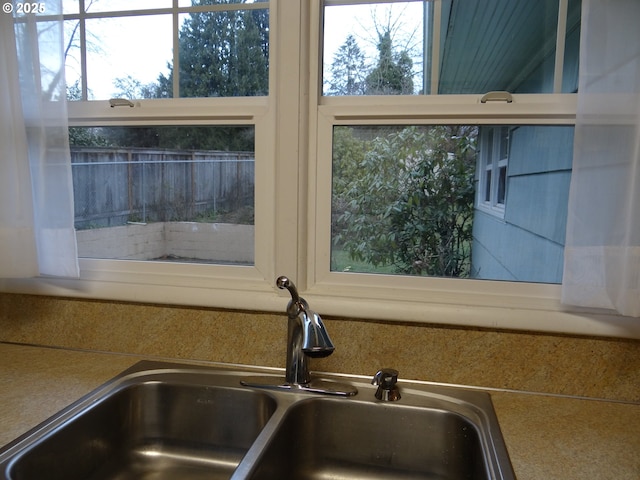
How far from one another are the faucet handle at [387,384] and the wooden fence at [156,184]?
1.83ft

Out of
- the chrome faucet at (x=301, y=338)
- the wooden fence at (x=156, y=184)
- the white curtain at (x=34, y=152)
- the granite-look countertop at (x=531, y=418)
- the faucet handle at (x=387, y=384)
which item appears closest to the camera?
the granite-look countertop at (x=531, y=418)

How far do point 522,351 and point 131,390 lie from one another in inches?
36.2

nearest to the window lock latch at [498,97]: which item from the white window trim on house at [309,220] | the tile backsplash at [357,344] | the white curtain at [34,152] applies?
the white window trim on house at [309,220]

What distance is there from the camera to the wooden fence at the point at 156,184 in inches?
50.5

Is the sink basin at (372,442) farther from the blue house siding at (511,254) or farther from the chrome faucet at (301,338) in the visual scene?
the blue house siding at (511,254)

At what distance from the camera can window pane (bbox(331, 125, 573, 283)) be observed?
1127 mm

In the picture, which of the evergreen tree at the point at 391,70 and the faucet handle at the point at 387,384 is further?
the evergreen tree at the point at 391,70

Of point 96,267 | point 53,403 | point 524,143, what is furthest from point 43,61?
point 524,143

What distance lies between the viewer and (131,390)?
1.12 meters

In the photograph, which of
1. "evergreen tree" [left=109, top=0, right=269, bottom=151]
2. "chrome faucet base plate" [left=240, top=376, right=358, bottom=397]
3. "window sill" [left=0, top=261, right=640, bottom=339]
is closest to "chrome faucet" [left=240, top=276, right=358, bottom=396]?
"chrome faucet base plate" [left=240, top=376, right=358, bottom=397]

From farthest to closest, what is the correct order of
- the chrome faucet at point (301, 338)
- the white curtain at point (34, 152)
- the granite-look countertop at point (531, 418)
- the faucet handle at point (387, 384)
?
1. the white curtain at point (34, 152)
2. the faucet handle at point (387, 384)
3. the chrome faucet at point (301, 338)
4. the granite-look countertop at point (531, 418)

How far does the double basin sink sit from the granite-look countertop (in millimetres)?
42

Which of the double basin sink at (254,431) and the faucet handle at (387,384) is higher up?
the faucet handle at (387,384)

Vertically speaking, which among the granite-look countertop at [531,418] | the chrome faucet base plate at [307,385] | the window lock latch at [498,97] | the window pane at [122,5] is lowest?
the granite-look countertop at [531,418]
